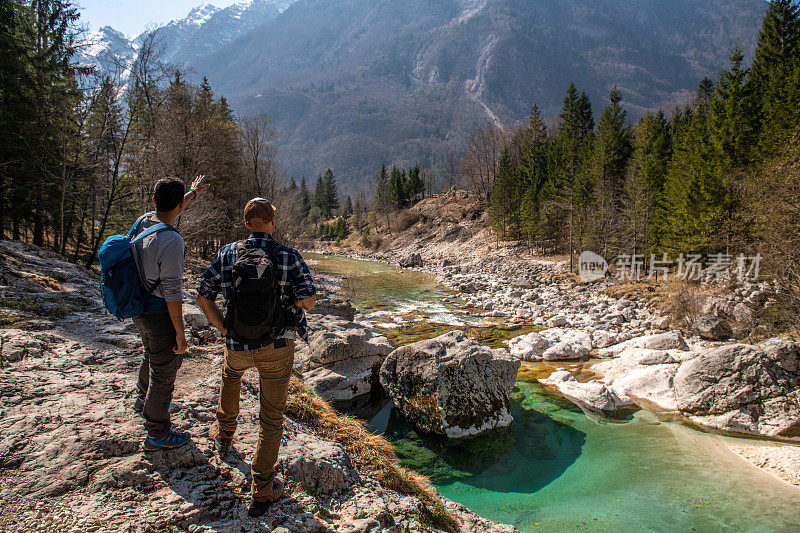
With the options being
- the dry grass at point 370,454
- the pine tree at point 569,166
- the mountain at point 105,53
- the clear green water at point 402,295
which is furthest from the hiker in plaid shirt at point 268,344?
the pine tree at point 569,166

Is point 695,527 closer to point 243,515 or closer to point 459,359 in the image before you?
point 459,359

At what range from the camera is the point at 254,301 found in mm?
2953

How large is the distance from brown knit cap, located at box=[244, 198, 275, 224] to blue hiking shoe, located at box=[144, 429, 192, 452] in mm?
2173

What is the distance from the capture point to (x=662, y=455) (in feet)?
21.8

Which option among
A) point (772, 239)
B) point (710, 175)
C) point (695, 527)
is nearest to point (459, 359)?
point (695, 527)

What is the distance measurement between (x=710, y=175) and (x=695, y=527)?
2231 centimetres

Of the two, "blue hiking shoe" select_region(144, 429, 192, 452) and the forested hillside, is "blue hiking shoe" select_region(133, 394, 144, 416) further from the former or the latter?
the forested hillside

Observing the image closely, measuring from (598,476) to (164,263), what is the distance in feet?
23.3

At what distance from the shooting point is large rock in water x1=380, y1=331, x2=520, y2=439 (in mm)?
7273

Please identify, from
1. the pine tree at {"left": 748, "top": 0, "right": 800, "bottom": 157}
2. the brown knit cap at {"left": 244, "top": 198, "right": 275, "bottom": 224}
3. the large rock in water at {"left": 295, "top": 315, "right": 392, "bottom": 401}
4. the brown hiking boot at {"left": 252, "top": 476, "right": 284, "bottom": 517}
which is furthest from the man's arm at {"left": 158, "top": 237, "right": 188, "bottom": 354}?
the pine tree at {"left": 748, "top": 0, "right": 800, "bottom": 157}

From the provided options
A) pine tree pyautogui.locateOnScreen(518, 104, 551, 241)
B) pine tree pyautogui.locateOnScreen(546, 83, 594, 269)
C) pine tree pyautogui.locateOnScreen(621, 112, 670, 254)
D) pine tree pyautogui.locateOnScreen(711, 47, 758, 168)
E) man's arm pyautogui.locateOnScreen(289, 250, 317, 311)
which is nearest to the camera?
man's arm pyautogui.locateOnScreen(289, 250, 317, 311)

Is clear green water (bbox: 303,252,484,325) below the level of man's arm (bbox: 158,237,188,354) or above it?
below

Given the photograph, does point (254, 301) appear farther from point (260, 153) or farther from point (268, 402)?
point (260, 153)

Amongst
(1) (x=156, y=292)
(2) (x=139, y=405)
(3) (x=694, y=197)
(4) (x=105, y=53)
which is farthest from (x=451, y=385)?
(3) (x=694, y=197)
